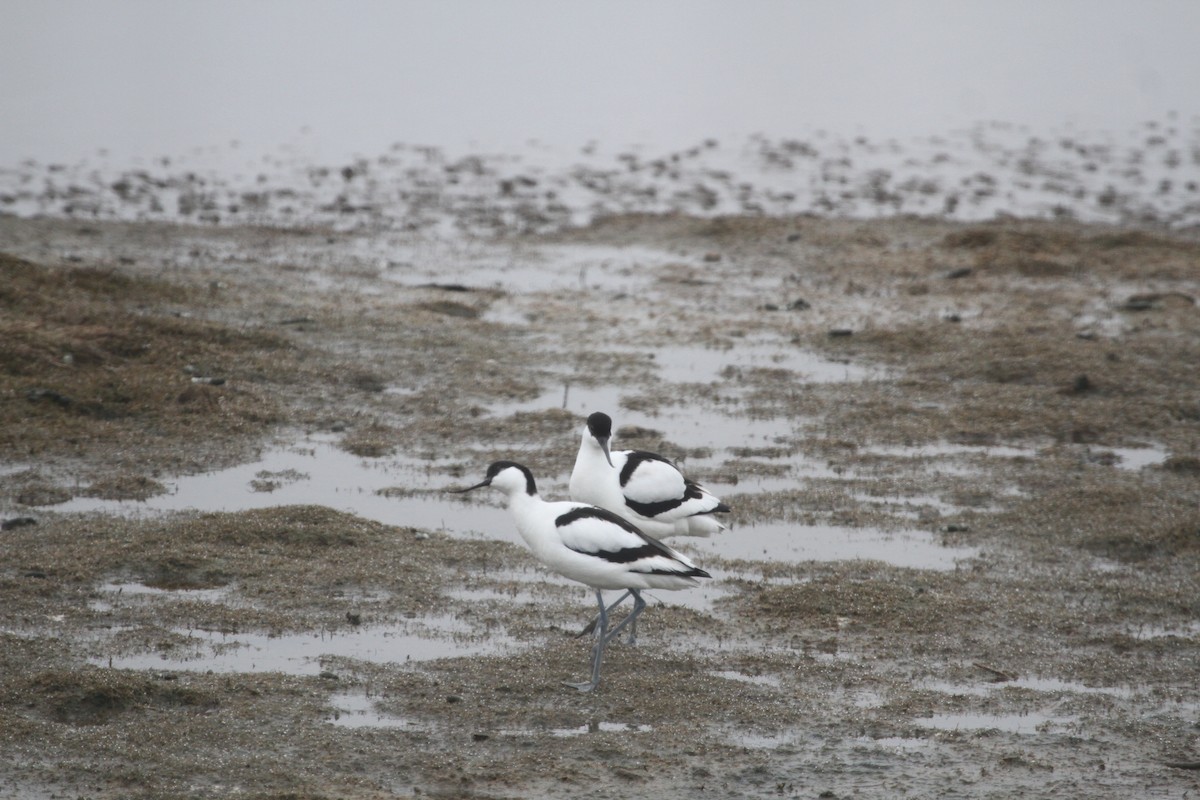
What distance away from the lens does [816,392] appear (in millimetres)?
13312

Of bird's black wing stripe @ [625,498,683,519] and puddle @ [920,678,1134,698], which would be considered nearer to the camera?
puddle @ [920,678,1134,698]

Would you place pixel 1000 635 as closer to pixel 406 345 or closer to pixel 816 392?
pixel 816 392

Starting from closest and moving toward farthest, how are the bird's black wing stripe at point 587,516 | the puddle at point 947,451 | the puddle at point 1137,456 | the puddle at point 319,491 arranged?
the bird's black wing stripe at point 587,516 → the puddle at point 319,491 → the puddle at point 1137,456 → the puddle at point 947,451

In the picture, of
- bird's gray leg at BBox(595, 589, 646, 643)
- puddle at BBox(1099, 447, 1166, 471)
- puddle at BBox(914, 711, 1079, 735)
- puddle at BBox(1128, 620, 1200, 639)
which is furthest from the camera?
puddle at BBox(1099, 447, 1166, 471)

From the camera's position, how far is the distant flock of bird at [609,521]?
7906mm

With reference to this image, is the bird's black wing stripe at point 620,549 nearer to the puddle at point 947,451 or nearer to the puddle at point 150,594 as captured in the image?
the puddle at point 150,594

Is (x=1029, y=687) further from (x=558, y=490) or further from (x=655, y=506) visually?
(x=558, y=490)

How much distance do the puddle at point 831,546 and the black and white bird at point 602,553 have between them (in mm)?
1718

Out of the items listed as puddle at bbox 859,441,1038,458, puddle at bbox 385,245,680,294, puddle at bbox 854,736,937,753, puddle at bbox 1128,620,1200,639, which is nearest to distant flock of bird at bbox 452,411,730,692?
puddle at bbox 854,736,937,753

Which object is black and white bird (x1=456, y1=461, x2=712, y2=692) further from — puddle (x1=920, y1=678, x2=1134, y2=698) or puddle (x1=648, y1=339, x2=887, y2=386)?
puddle (x1=648, y1=339, x2=887, y2=386)

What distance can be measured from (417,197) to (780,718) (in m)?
16.2

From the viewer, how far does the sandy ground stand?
6754 millimetres

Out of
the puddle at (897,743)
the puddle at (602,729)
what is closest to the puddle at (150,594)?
the puddle at (602,729)

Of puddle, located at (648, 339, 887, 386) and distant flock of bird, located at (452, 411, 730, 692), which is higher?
puddle, located at (648, 339, 887, 386)
